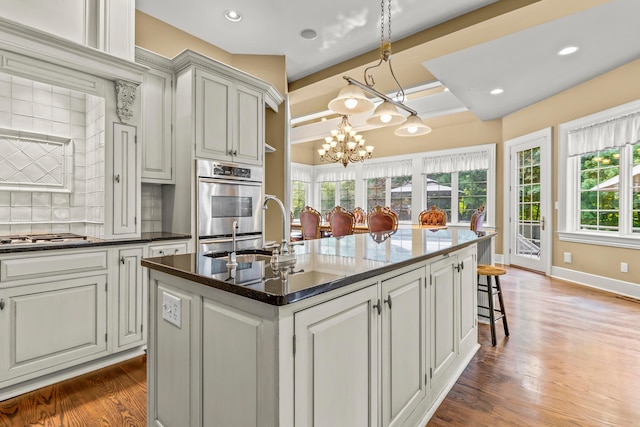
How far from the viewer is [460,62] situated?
3.93m

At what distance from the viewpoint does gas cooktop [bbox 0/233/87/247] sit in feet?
6.89

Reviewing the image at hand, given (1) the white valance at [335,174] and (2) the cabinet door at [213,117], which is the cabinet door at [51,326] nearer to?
(2) the cabinet door at [213,117]

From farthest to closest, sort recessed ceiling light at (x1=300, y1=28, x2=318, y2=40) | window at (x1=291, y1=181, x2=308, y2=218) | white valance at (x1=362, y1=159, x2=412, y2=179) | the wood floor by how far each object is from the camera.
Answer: window at (x1=291, y1=181, x2=308, y2=218) → white valance at (x1=362, y1=159, x2=412, y2=179) → recessed ceiling light at (x1=300, y1=28, x2=318, y2=40) → the wood floor

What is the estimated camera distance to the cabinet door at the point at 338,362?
1.00 meters

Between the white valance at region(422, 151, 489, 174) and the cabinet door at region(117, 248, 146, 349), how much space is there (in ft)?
21.6

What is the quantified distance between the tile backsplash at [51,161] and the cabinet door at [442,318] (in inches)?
93.7

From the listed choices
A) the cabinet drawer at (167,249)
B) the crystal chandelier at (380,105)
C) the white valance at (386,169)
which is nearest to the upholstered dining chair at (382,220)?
the crystal chandelier at (380,105)

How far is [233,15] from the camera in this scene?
3.32 m

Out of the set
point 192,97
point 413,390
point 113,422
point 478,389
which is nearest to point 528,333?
point 478,389

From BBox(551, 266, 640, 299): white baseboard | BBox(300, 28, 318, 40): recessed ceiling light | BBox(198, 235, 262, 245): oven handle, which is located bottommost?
BBox(551, 266, 640, 299): white baseboard

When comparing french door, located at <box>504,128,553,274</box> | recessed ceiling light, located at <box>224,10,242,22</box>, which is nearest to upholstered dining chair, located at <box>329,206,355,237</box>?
recessed ceiling light, located at <box>224,10,242,22</box>

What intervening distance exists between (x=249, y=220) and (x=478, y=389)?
239 centimetres

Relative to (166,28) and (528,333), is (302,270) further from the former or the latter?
(166,28)

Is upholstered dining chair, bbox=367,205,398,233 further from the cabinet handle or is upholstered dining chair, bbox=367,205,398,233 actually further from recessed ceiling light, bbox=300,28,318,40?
the cabinet handle
